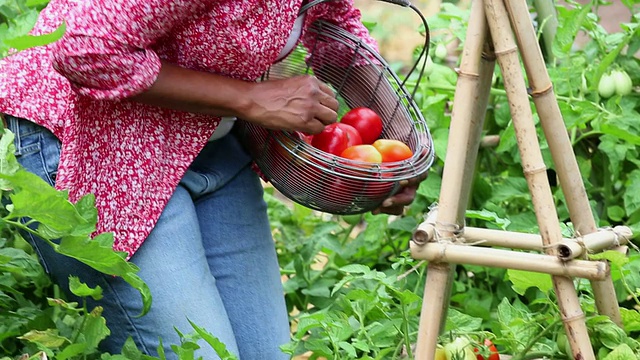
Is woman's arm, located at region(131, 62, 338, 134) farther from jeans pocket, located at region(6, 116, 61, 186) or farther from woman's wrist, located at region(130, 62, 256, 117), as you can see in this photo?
jeans pocket, located at region(6, 116, 61, 186)

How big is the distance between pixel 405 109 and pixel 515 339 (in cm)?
52

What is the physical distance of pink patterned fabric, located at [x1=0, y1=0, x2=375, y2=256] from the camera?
1.43 meters

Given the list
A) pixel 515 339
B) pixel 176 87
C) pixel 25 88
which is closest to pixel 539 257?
pixel 515 339

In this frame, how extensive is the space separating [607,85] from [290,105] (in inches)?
40.2

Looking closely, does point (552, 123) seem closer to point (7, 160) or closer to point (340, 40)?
point (340, 40)

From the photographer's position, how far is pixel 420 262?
1.51 m

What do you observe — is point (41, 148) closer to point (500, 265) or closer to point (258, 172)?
point (258, 172)

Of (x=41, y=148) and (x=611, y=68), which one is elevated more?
(x=41, y=148)

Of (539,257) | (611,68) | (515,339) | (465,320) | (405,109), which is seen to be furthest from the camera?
(611,68)

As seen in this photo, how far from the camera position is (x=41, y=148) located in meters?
1.61

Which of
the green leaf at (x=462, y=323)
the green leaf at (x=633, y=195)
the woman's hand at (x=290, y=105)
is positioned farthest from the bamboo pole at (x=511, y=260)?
the green leaf at (x=633, y=195)

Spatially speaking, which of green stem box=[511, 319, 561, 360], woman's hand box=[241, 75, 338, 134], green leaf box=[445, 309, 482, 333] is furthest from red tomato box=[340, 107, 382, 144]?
green stem box=[511, 319, 561, 360]

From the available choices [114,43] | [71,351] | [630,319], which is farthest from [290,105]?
[630,319]

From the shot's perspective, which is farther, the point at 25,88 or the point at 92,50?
the point at 25,88
